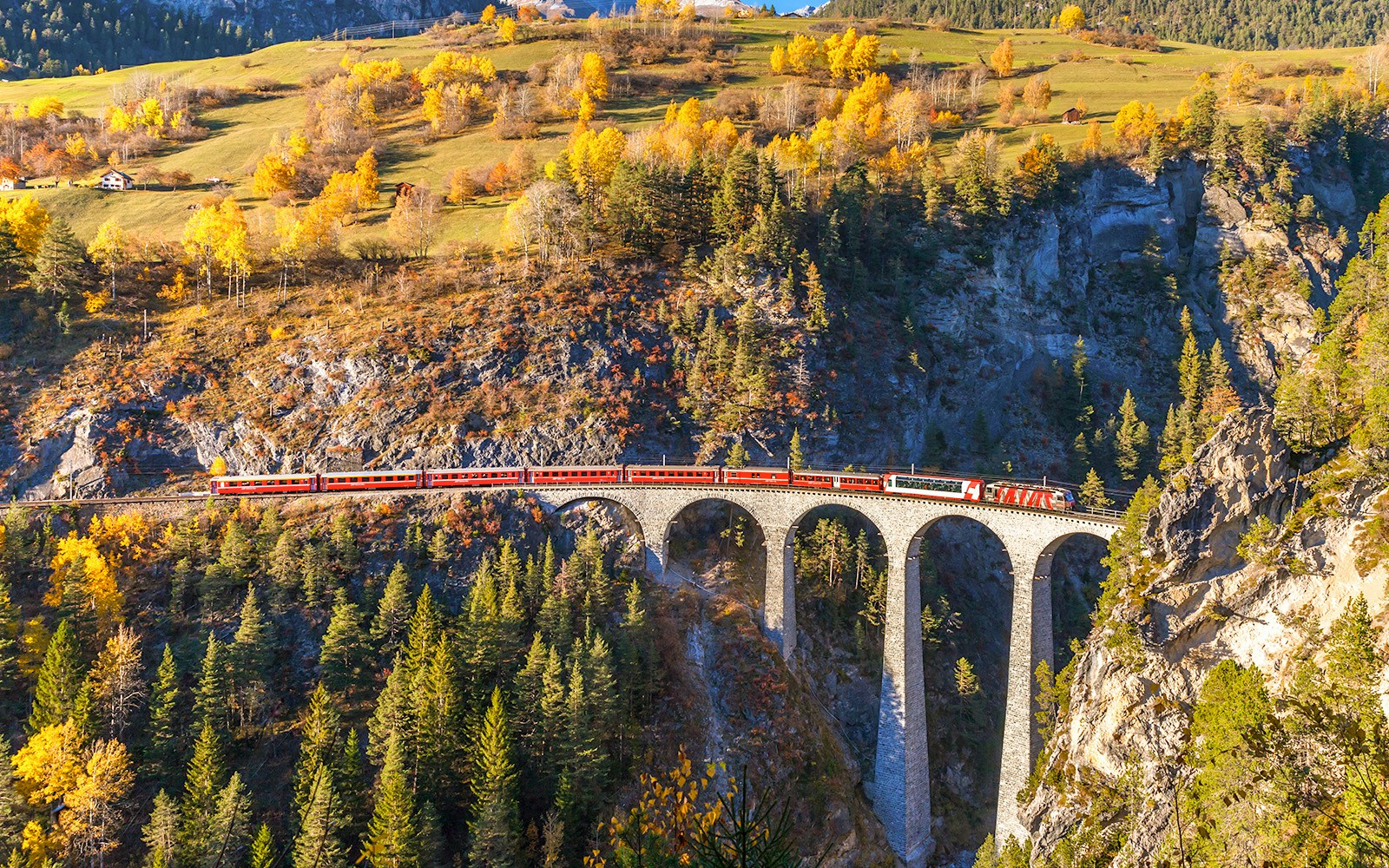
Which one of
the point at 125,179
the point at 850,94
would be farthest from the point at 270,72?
the point at 850,94

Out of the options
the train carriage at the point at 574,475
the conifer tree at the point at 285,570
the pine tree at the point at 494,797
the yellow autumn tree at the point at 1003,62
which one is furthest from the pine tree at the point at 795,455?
the yellow autumn tree at the point at 1003,62

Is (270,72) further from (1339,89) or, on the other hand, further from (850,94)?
(1339,89)

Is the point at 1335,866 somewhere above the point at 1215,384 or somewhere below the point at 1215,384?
below

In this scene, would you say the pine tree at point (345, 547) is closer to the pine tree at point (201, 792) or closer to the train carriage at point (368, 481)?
the train carriage at point (368, 481)

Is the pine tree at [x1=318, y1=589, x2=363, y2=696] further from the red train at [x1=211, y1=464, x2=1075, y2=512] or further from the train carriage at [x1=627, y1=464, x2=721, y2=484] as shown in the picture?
the train carriage at [x1=627, y1=464, x2=721, y2=484]

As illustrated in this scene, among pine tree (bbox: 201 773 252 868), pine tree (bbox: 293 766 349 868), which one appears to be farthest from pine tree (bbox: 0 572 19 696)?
pine tree (bbox: 293 766 349 868)

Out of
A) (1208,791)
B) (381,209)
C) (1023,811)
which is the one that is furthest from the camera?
(381,209)
